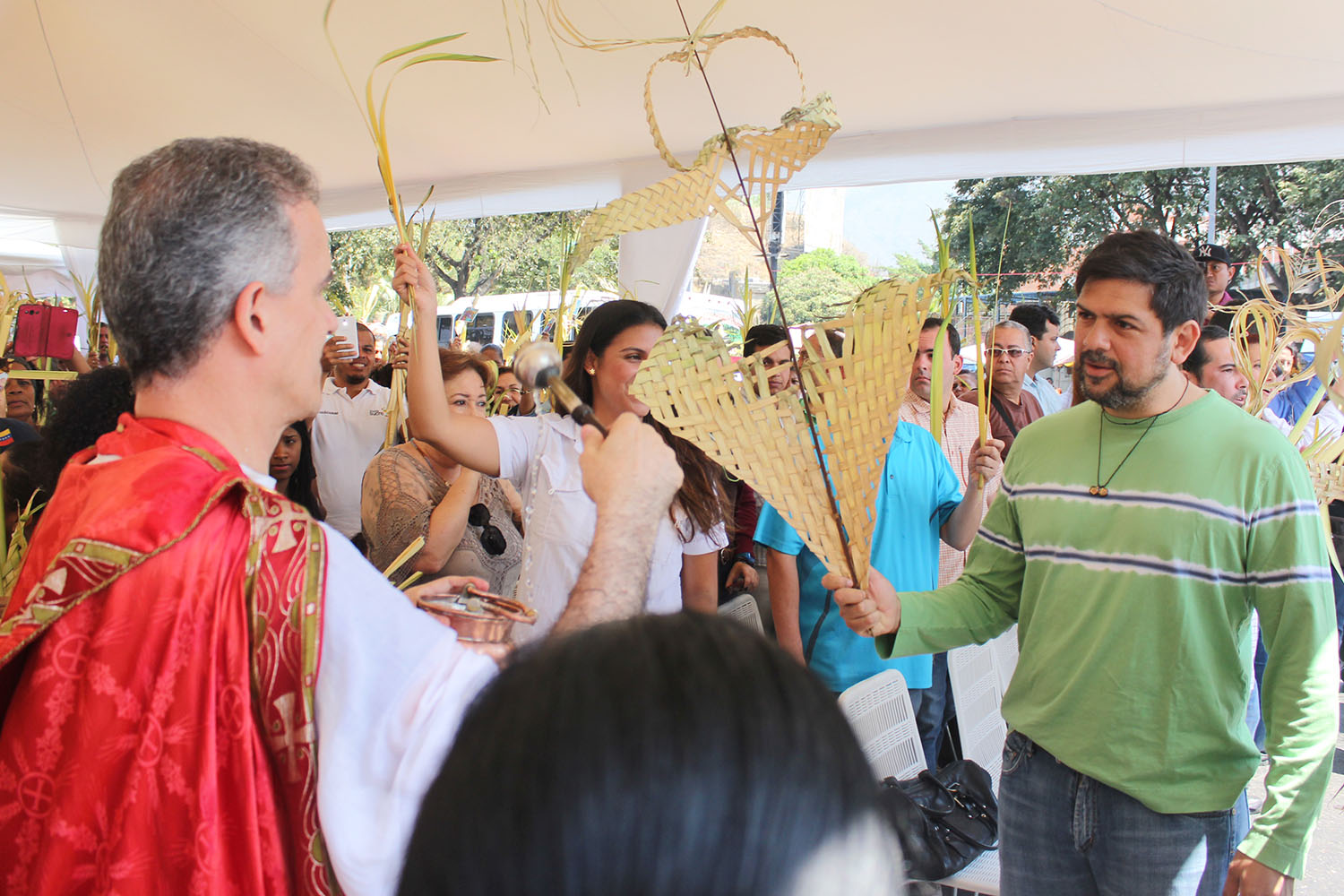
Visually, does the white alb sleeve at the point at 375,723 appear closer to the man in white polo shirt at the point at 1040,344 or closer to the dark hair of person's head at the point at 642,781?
the dark hair of person's head at the point at 642,781

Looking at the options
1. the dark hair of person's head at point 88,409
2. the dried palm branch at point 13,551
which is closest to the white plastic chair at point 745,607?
the dark hair of person's head at point 88,409

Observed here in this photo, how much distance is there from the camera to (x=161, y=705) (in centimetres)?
82

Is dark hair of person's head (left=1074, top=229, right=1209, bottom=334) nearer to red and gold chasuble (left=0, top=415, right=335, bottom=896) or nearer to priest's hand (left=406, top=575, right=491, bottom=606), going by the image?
priest's hand (left=406, top=575, right=491, bottom=606)

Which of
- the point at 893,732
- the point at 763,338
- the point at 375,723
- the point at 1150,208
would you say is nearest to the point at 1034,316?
the point at 763,338

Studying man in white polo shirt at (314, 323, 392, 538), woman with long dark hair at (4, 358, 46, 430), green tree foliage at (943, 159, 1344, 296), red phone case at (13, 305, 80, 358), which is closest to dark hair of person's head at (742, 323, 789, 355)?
man in white polo shirt at (314, 323, 392, 538)

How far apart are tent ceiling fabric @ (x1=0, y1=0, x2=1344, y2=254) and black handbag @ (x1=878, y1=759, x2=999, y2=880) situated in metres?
3.56

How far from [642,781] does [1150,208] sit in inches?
745

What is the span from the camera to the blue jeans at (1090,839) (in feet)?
5.10

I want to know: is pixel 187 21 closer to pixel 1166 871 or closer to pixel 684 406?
pixel 684 406

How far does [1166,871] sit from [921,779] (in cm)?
86

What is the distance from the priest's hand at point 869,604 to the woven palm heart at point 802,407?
0.42 feet

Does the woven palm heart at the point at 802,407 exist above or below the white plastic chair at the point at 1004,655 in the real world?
above

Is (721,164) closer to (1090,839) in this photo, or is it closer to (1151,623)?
(1151,623)

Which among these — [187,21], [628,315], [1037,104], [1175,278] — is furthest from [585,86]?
[1175,278]
